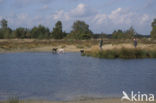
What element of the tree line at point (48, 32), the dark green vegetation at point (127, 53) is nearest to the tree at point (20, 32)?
the tree line at point (48, 32)

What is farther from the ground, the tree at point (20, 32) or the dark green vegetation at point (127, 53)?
the tree at point (20, 32)

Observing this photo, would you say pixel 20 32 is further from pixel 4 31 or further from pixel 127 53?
pixel 127 53

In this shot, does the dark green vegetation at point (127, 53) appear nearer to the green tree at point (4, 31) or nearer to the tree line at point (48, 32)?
the tree line at point (48, 32)

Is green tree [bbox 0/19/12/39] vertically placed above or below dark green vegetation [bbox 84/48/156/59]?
above

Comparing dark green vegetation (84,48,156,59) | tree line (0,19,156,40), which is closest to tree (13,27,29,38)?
tree line (0,19,156,40)

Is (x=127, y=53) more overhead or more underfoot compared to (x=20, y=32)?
more underfoot

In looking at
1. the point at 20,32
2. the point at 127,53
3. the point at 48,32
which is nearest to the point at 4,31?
the point at 20,32

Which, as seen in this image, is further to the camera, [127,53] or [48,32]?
[48,32]

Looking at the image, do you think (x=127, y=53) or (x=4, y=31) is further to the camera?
(x=4, y=31)

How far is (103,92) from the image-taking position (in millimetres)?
12039

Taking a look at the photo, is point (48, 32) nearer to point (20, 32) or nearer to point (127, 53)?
point (20, 32)

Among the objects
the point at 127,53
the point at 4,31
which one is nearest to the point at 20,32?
the point at 4,31

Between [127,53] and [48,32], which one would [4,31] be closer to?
[48,32]

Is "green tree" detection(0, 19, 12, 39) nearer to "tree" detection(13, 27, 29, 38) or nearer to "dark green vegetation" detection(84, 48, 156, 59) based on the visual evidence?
"tree" detection(13, 27, 29, 38)
